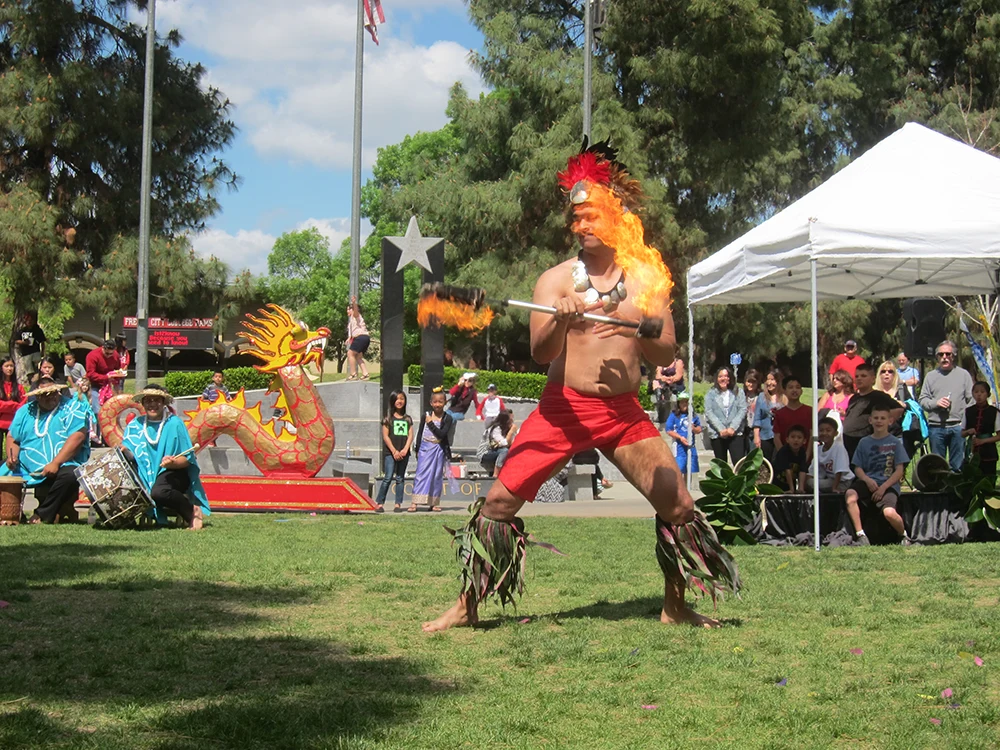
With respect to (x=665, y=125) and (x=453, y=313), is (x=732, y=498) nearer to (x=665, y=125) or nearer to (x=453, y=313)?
(x=453, y=313)

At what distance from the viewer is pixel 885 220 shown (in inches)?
376

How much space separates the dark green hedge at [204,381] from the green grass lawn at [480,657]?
17.4 metres

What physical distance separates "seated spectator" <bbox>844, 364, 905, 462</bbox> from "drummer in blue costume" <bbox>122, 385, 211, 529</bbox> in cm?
615

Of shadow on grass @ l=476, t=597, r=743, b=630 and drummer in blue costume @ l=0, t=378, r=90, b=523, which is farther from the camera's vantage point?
drummer in blue costume @ l=0, t=378, r=90, b=523

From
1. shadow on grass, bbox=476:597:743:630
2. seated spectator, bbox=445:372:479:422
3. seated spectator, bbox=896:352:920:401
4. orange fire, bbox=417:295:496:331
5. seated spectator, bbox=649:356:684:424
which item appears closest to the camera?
orange fire, bbox=417:295:496:331

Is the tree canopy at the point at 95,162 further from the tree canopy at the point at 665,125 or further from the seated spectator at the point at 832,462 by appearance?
the seated spectator at the point at 832,462

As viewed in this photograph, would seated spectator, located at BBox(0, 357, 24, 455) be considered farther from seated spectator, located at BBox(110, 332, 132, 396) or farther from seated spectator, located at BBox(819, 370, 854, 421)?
seated spectator, located at BBox(819, 370, 854, 421)

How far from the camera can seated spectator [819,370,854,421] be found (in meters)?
13.6

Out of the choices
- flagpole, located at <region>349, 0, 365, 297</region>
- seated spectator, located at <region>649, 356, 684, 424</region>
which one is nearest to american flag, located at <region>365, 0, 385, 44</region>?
flagpole, located at <region>349, 0, 365, 297</region>

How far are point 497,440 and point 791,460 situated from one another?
4.78 metres

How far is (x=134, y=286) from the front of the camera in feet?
98.6

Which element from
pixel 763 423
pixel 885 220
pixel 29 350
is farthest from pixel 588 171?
pixel 29 350

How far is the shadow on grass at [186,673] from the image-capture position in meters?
4.02

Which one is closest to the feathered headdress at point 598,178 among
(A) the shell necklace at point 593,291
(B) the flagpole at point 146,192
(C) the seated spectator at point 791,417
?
(A) the shell necklace at point 593,291
